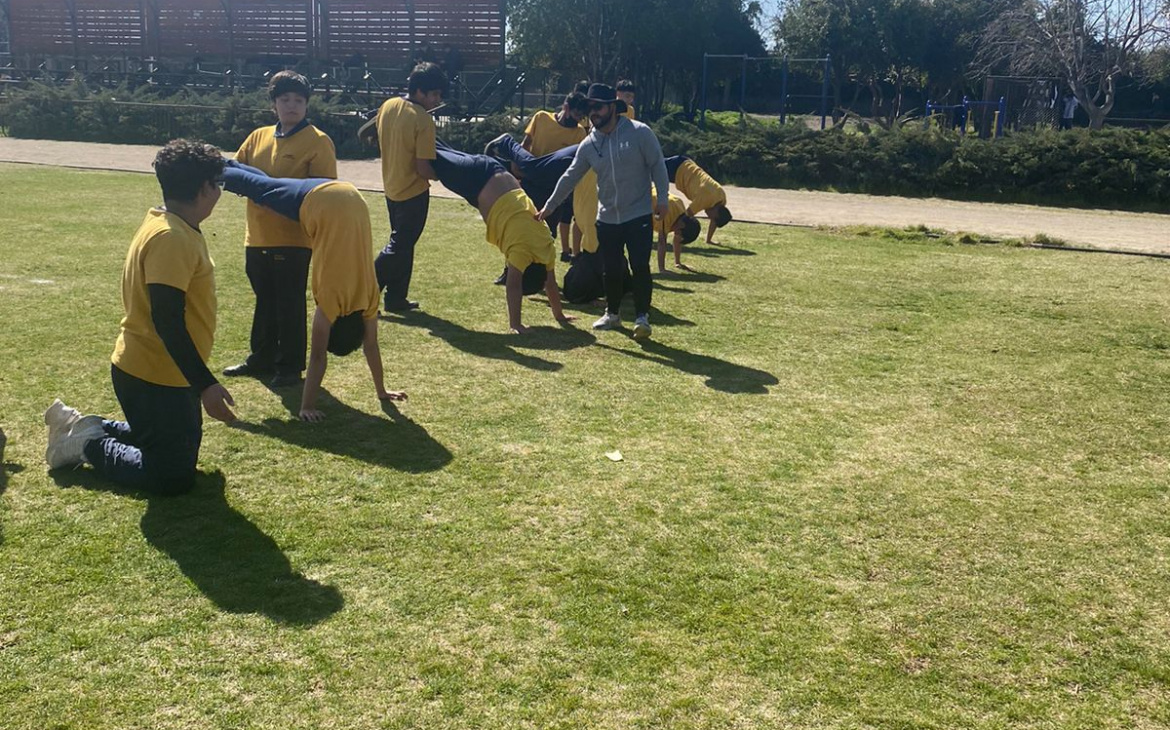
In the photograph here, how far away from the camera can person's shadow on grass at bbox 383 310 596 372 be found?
24.8ft

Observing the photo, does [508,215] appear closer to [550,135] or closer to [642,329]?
[642,329]

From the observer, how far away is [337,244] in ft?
18.9

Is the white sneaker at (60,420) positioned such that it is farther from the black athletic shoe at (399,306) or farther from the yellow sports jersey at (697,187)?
the yellow sports jersey at (697,187)

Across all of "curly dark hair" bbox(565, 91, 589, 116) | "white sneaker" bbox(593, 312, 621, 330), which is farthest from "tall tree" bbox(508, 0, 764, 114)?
"white sneaker" bbox(593, 312, 621, 330)

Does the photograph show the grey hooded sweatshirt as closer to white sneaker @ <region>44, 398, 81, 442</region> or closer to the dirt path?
white sneaker @ <region>44, 398, 81, 442</region>

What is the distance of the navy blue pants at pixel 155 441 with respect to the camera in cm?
472

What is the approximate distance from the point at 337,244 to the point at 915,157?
16618 mm

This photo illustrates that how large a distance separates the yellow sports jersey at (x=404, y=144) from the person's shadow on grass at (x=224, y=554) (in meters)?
4.01

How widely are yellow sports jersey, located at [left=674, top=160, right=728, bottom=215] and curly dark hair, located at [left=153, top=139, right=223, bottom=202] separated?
7927 millimetres

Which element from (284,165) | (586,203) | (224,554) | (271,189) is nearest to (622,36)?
(586,203)

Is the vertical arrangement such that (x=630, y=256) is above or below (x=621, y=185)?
below

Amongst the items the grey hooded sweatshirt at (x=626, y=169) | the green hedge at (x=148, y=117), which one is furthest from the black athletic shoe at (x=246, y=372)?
the green hedge at (x=148, y=117)

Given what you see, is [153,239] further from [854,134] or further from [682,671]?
[854,134]

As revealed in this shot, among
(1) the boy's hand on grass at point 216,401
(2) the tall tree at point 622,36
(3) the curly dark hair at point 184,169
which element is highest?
(2) the tall tree at point 622,36
